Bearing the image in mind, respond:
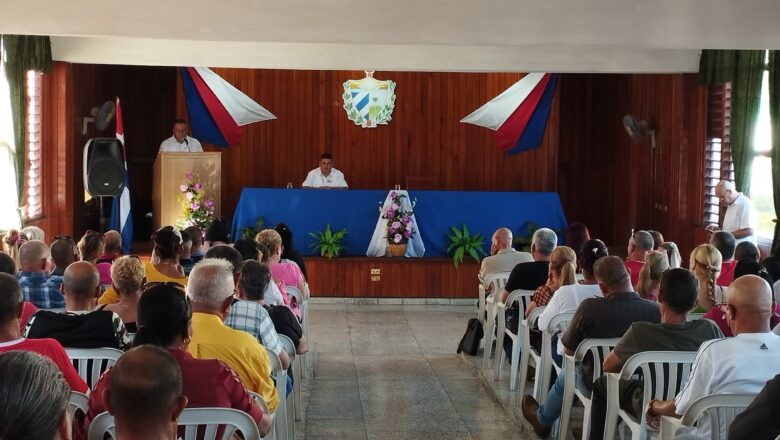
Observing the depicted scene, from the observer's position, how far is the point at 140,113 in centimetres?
1458

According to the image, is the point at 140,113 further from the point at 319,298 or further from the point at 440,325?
the point at 440,325

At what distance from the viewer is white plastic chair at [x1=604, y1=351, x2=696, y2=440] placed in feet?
14.8

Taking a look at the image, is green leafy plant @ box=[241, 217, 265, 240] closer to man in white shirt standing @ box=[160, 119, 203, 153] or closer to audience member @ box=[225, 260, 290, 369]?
man in white shirt standing @ box=[160, 119, 203, 153]

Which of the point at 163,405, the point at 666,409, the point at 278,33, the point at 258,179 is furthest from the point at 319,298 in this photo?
the point at 163,405

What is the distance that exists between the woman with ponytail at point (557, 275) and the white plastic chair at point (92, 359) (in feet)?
9.41

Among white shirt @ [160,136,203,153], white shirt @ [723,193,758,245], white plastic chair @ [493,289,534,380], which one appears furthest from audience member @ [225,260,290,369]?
white shirt @ [160,136,203,153]

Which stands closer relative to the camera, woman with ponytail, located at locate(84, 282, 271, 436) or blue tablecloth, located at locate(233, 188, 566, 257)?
woman with ponytail, located at locate(84, 282, 271, 436)

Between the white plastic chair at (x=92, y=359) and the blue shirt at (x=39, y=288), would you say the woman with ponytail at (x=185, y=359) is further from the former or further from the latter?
the blue shirt at (x=39, y=288)

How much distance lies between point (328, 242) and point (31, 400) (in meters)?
8.86

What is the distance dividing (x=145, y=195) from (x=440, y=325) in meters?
6.12

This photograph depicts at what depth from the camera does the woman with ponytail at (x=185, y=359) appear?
136 inches

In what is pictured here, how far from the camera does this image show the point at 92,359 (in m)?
4.33

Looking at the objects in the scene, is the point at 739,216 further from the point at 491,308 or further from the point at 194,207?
the point at 194,207

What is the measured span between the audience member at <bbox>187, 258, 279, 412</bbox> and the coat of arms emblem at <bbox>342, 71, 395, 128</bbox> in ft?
A: 30.1
